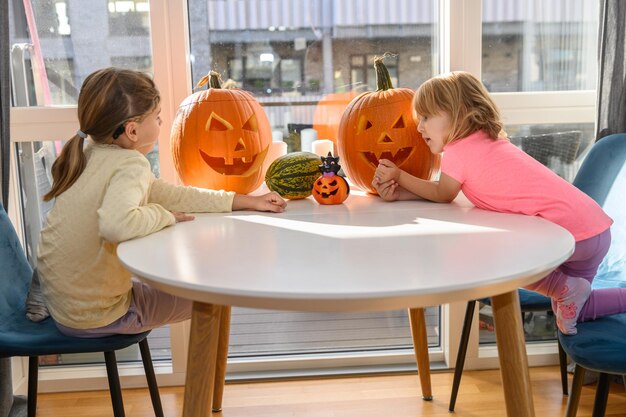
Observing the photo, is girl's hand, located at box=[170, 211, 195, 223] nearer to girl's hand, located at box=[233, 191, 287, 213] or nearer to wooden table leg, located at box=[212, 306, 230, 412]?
girl's hand, located at box=[233, 191, 287, 213]

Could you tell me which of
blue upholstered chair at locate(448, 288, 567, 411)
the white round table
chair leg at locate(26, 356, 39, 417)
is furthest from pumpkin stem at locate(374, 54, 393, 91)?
chair leg at locate(26, 356, 39, 417)

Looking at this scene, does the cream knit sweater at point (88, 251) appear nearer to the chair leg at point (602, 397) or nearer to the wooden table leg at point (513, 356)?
the wooden table leg at point (513, 356)

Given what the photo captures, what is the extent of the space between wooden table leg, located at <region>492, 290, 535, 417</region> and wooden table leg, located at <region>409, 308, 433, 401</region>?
0.91m

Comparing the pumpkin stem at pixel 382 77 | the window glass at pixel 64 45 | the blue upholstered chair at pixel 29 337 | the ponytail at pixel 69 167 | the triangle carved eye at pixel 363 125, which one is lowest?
the blue upholstered chair at pixel 29 337

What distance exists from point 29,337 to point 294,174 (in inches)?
34.1

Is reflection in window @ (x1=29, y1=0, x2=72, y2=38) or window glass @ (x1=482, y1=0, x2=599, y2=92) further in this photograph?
window glass @ (x1=482, y1=0, x2=599, y2=92)

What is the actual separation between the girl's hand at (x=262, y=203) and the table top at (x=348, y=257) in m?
0.05

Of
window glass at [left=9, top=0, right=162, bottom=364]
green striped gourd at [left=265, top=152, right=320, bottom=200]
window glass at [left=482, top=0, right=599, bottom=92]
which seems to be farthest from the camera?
window glass at [left=482, top=0, right=599, bottom=92]

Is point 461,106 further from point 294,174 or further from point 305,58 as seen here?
point 305,58

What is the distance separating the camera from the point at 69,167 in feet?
5.47

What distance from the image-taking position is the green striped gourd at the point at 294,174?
2.00 meters

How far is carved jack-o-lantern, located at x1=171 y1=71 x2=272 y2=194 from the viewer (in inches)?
78.2

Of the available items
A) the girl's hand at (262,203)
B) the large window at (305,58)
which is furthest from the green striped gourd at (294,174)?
the large window at (305,58)

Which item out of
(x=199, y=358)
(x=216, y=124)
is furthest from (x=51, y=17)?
(x=199, y=358)
